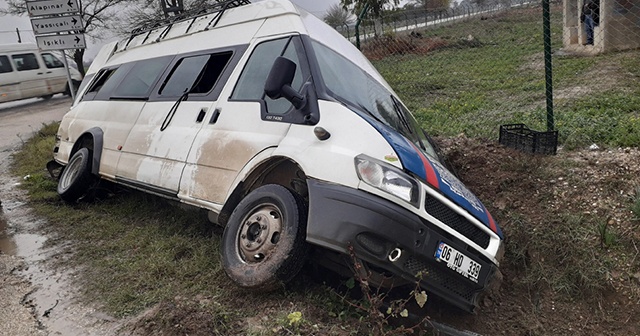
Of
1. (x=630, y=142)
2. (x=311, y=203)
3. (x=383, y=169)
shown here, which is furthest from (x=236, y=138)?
(x=630, y=142)

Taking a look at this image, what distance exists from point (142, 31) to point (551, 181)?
5.02 meters

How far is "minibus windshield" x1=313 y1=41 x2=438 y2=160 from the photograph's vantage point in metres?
3.51

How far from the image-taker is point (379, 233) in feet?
8.84

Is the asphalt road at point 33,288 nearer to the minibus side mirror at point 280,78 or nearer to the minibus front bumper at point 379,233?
the minibus front bumper at point 379,233

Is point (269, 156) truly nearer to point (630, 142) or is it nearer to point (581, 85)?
point (630, 142)

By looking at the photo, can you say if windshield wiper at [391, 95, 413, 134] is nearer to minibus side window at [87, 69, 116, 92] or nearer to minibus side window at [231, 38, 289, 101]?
minibus side window at [231, 38, 289, 101]

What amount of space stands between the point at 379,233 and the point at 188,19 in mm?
3625

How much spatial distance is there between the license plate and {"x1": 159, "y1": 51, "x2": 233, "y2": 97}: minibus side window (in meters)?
2.42

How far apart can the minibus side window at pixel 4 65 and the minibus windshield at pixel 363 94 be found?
58.3 feet

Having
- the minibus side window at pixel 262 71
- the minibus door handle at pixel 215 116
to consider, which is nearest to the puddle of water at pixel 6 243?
the minibus door handle at pixel 215 116

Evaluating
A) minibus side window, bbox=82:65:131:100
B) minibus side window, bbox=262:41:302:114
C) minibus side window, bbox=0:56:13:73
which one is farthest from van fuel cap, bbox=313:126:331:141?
minibus side window, bbox=0:56:13:73

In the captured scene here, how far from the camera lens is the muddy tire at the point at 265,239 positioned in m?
2.94

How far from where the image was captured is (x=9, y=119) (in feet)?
51.6

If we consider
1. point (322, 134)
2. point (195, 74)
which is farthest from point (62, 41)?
point (322, 134)
